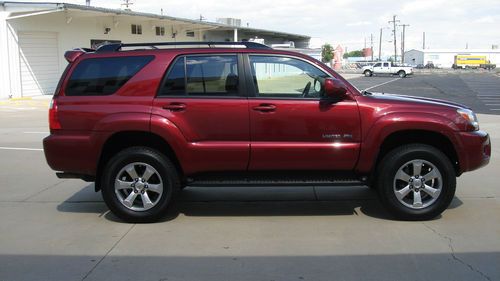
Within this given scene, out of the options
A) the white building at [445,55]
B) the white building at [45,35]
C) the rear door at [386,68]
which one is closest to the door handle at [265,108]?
the white building at [45,35]

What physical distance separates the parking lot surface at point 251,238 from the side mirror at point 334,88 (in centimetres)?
138

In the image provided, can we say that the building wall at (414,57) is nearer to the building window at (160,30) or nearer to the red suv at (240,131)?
the building window at (160,30)

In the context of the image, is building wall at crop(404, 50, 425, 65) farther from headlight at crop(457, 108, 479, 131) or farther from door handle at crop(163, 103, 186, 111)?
door handle at crop(163, 103, 186, 111)

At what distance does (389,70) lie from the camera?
6531 centimetres

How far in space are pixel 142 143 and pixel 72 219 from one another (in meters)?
1.20

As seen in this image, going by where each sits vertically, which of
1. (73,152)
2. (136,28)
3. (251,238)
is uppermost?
(136,28)

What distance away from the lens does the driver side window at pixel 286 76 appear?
562 centimetres

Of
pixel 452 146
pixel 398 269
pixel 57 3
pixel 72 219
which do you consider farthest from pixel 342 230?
pixel 57 3

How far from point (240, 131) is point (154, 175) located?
106cm

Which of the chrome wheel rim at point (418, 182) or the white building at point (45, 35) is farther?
the white building at point (45, 35)

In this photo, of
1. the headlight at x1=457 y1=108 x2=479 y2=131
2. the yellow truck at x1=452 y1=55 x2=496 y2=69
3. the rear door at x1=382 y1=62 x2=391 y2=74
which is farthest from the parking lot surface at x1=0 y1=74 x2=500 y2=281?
the yellow truck at x1=452 y1=55 x2=496 y2=69

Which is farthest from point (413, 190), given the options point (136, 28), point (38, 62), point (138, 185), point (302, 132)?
point (136, 28)

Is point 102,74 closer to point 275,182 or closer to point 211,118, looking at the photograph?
point 211,118

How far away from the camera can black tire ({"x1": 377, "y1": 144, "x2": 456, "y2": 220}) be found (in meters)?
5.57
